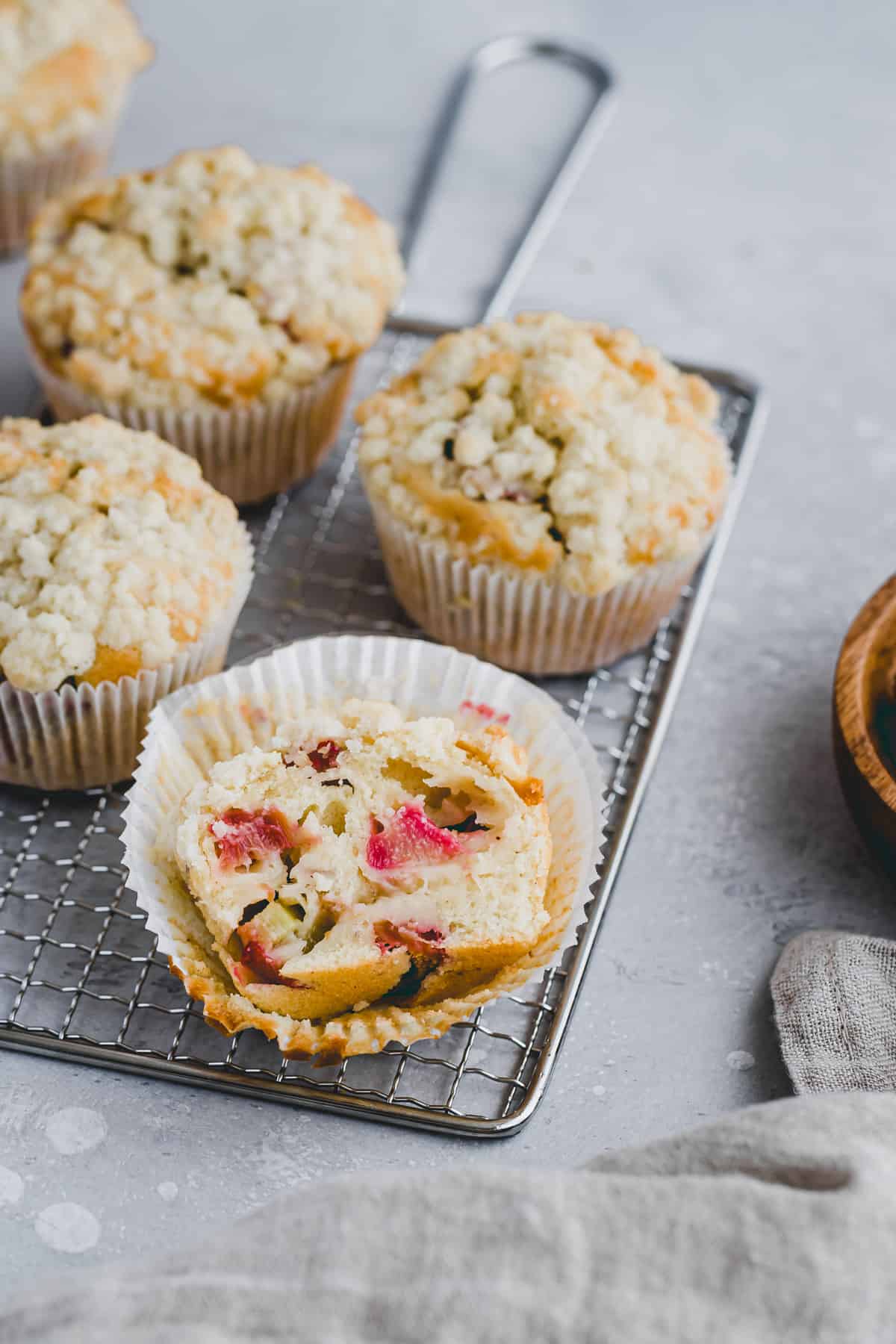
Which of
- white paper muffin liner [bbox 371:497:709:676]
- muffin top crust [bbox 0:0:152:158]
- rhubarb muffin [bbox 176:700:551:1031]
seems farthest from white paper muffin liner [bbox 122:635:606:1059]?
muffin top crust [bbox 0:0:152:158]

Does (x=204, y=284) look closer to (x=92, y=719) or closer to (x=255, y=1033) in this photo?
(x=92, y=719)

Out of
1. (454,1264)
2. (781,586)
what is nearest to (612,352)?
(781,586)

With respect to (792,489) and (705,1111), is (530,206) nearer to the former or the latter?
(792,489)

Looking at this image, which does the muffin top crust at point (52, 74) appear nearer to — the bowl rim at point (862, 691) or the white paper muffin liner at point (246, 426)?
the white paper muffin liner at point (246, 426)

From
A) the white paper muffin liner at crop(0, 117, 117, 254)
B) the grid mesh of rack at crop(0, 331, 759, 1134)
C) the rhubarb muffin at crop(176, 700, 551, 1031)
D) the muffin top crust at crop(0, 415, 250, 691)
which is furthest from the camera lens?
the white paper muffin liner at crop(0, 117, 117, 254)

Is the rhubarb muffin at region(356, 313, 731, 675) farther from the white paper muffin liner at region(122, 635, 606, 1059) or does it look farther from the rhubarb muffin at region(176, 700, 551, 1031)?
the rhubarb muffin at region(176, 700, 551, 1031)

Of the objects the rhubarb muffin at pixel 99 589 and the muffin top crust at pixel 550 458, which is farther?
the muffin top crust at pixel 550 458

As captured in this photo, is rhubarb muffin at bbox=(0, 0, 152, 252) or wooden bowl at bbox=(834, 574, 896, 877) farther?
rhubarb muffin at bbox=(0, 0, 152, 252)

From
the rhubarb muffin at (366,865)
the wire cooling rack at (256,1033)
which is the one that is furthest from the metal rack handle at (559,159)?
the rhubarb muffin at (366,865)
